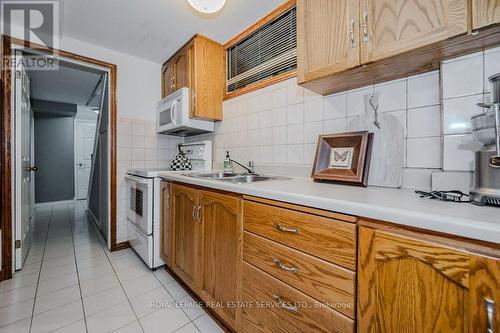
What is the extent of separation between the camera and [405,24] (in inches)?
34.1

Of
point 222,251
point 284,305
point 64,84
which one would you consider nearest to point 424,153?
point 284,305

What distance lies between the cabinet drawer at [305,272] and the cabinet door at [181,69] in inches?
73.7

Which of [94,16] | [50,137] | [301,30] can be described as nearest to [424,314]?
[301,30]

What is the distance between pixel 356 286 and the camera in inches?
26.9

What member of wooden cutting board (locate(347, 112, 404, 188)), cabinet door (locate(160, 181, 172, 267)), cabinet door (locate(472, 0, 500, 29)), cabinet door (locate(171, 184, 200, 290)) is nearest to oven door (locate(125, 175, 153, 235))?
cabinet door (locate(160, 181, 172, 267))

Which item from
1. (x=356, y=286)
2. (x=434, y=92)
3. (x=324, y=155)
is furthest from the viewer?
(x=324, y=155)

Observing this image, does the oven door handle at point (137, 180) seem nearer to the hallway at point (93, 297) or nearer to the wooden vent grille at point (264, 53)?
the hallway at point (93, 297)

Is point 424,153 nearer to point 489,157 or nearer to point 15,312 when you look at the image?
point 489,157

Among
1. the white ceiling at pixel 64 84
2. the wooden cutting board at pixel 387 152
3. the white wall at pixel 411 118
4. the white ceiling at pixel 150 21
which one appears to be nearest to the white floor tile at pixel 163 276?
the white wall at pixel 411 118

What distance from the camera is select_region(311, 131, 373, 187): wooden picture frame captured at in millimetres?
1148

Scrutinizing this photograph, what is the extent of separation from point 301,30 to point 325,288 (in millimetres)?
1316

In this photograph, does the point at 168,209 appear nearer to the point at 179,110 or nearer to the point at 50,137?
the point at 179,110

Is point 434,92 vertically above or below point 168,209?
above

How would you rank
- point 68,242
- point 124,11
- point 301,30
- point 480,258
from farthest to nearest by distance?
point 68,242, point 124,11, point 301,30, point 480,258
